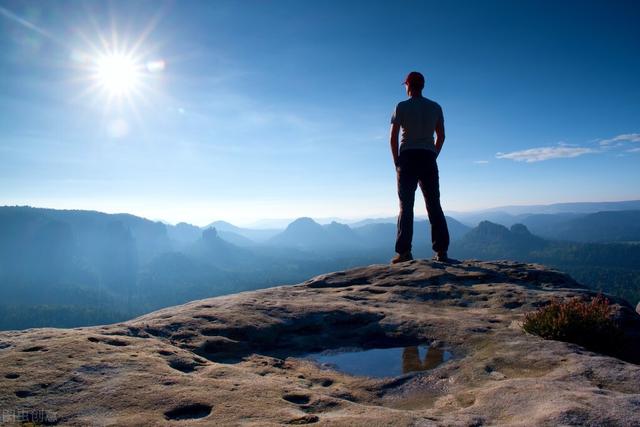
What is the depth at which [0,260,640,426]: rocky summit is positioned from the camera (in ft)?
16.1

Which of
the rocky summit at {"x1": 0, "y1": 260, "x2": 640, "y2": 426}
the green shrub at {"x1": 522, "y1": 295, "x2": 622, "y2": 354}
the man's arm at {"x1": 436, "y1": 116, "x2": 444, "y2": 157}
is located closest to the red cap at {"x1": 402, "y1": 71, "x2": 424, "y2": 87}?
the man's arm at {"x1": 436, "y1": 116, "x2": 444, "y2": 157}

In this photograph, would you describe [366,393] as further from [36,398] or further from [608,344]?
[608,344]

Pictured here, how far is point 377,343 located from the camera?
29.8 feet

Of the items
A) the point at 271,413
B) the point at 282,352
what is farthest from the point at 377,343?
the point at 271,413

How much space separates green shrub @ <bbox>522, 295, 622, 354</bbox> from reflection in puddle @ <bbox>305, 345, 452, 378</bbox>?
2.26 m

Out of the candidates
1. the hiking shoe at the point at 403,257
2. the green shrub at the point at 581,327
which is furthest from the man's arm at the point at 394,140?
the green shrub at the point at 581,327

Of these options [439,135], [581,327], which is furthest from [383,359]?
[439,135]

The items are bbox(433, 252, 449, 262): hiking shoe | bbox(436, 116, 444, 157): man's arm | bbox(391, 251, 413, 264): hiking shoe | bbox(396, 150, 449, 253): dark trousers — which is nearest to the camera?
bbox(396, 150, 449, 253): dark trousers

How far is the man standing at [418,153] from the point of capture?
1550cm

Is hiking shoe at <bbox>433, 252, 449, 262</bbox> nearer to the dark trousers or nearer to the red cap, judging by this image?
the dark trousers

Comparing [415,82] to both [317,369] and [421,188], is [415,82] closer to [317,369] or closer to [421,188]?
[421,188]

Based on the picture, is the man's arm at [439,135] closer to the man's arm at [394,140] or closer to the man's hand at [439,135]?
the man's hand at [439,135]

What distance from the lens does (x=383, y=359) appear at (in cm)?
812

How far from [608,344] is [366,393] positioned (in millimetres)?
5688
